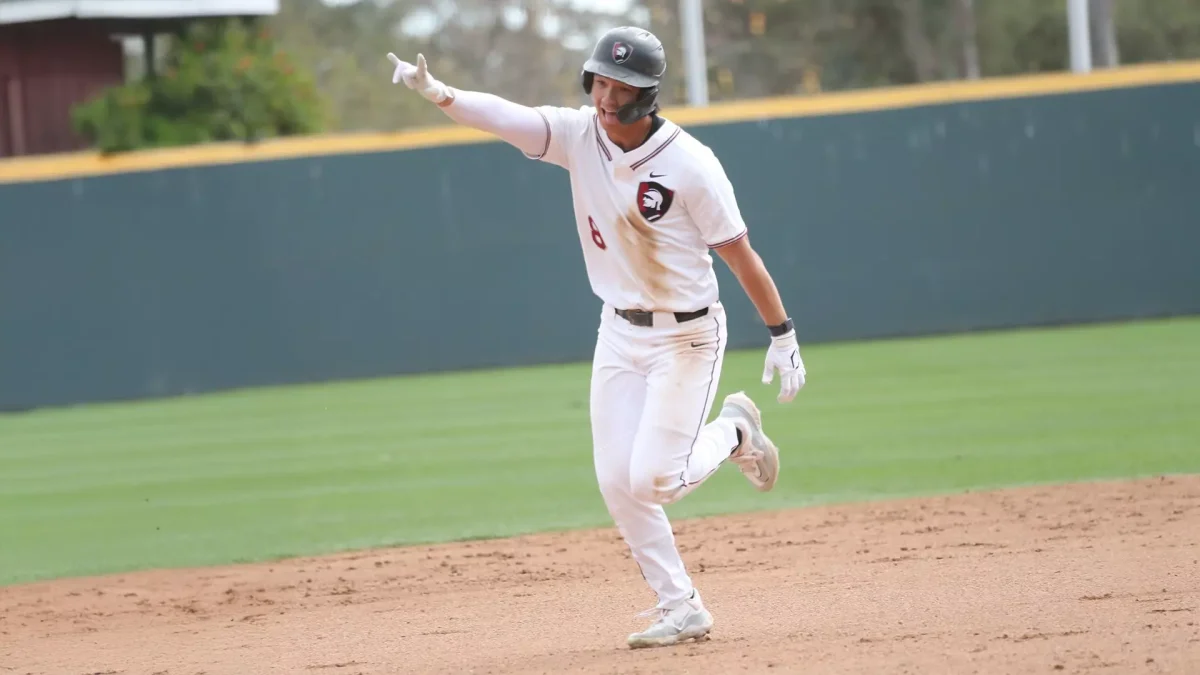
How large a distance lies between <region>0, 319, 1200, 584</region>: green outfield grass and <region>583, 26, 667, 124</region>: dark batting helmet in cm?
376

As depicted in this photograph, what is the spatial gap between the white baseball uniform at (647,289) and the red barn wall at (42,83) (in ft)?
64.2

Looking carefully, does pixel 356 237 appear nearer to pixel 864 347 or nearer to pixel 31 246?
pixel 31 246

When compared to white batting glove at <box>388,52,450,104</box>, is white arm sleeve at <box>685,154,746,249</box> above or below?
below

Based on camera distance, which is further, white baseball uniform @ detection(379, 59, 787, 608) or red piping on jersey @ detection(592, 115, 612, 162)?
red piping on jersey @ detection(592, 115, 612, 162)

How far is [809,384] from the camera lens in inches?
529

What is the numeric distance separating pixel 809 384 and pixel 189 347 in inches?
→ 261

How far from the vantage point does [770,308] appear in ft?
17.7

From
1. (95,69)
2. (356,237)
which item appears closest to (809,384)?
(356,237)

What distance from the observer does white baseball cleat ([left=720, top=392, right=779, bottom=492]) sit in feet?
20.1

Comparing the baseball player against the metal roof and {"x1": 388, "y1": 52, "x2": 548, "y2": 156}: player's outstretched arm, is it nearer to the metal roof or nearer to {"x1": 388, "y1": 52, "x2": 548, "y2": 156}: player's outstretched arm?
{"x1": 388, "y1": 52, "x2": 548, "y2": 156}: player's outstretched arm

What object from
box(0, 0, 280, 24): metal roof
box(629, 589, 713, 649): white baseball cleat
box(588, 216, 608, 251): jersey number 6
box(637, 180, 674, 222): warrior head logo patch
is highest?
box(0, 0, 280, 24): metal roof

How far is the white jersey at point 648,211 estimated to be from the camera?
5211 millimetres

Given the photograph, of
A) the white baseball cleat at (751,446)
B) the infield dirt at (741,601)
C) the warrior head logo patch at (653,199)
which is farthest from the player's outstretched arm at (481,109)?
the infield dirt at (741,601)

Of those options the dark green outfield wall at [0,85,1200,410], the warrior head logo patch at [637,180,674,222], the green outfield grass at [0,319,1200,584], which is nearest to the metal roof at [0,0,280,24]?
the dark green outfield wall at [0,85,1200,410]
